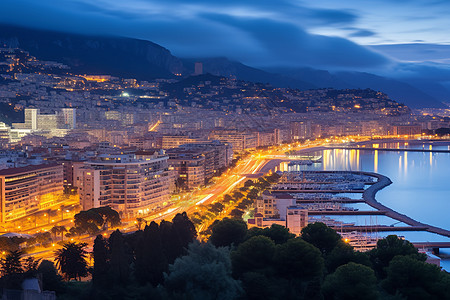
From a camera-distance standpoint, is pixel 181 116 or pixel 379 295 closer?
pixel 379 295

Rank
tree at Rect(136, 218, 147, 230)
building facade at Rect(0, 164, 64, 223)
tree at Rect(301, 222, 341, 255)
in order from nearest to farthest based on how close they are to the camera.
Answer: tree at Rect(301, 222, 341, 255) → tree at Rect(136, 218, 147, 230) → building facade at Rect(0, 164, 64, 223)

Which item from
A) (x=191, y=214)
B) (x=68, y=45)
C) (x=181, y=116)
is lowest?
(x=191, y=214)

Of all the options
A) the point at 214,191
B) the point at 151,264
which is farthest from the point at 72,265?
the point at 214,191

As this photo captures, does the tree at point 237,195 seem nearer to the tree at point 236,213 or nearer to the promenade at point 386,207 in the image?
the tree at point 236,213

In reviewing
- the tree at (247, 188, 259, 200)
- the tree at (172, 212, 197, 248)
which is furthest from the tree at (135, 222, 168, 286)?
the tree at (247, 188, 259, 200)

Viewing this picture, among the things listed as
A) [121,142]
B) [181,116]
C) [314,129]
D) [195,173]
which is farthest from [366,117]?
[195,173]

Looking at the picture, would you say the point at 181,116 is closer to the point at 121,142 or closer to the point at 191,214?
the point at 121,142

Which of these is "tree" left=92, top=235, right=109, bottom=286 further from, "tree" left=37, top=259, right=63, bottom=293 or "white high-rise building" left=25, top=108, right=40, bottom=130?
"white high-rise building" left=25, top=108, right=40, bottom=130
